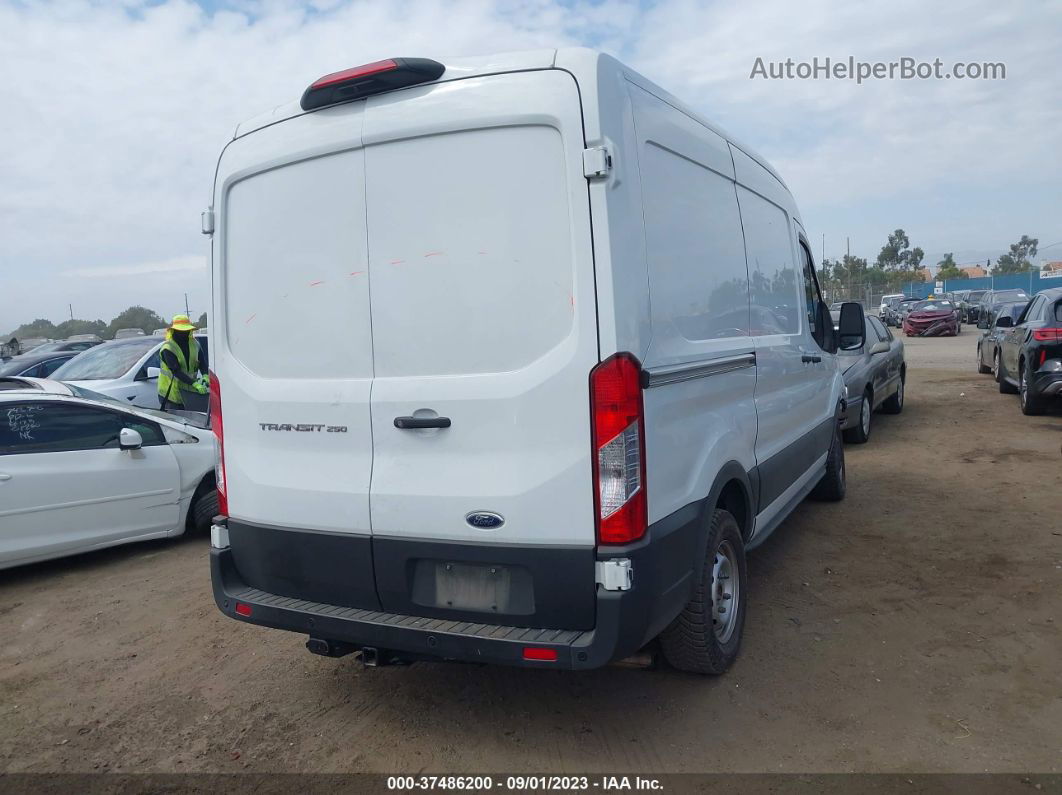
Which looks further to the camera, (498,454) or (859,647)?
(859,647)

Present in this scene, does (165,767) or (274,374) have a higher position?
(274,374)

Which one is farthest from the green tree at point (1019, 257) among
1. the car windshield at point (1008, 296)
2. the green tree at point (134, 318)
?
the green tree at point (134, 318)

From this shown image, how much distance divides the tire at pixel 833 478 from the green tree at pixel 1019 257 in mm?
94458

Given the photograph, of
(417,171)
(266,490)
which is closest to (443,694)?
(266,490)

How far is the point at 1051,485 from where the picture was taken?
727cm

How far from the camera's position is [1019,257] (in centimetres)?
9594

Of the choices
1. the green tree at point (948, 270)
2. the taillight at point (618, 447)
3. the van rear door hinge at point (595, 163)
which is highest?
the green tree at point (948, 270)

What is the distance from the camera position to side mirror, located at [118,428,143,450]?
6295 mm

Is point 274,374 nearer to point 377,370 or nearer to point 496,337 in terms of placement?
point 377,370

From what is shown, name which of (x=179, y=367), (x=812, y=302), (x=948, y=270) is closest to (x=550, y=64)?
(x=812, y=302)

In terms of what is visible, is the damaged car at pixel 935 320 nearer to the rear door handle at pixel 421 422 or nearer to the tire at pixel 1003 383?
the tire at pixel 1003 383

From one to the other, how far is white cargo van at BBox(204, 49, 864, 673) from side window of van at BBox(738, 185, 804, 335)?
65cm

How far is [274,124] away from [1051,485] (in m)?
6.97

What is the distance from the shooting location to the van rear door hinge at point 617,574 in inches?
115
